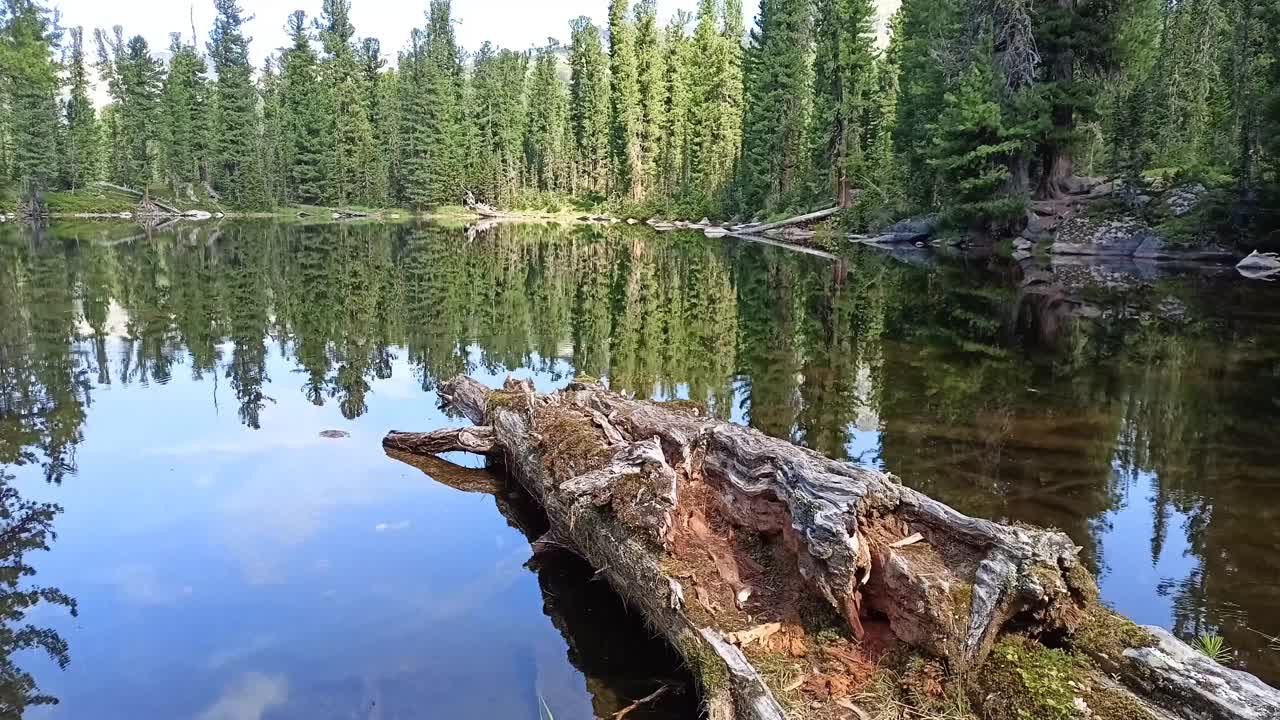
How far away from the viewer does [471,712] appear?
16.0ft

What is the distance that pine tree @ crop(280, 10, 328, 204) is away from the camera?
72812 mm

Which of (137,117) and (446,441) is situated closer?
(446,441)

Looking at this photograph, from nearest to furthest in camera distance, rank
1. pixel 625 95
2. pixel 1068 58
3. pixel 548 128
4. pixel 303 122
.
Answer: pixel 1068 58 → pixel 625 95 → pixel 303 122 → pixel 548 128

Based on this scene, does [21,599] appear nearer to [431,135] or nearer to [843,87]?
[843,87]

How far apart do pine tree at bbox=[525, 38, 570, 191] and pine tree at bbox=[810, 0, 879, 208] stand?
3594 cm

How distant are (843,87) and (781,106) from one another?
583 centimetres

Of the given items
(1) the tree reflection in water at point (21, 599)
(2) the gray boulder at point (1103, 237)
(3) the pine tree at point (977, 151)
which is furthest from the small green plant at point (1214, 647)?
(2) the gray boulder at point (1103, 237)

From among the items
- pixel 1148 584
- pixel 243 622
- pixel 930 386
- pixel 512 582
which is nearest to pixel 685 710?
pixel 512 582

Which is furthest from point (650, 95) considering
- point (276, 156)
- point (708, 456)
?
point (708, 456)

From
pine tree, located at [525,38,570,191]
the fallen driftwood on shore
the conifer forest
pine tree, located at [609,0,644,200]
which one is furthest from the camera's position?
pine tree, located at [525,38,570,191]

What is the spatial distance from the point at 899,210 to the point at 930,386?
32.3 meters

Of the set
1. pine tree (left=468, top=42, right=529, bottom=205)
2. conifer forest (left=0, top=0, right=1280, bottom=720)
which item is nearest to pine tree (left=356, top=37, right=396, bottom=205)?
pine tree (left=468, top=42, right=529, bottom=205)

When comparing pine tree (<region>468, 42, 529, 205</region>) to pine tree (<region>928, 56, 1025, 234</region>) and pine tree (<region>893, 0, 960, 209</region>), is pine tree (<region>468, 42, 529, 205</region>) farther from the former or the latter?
pine tree (<region>928, 56, 1025, 234</region>)

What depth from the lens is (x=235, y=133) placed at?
232ft
